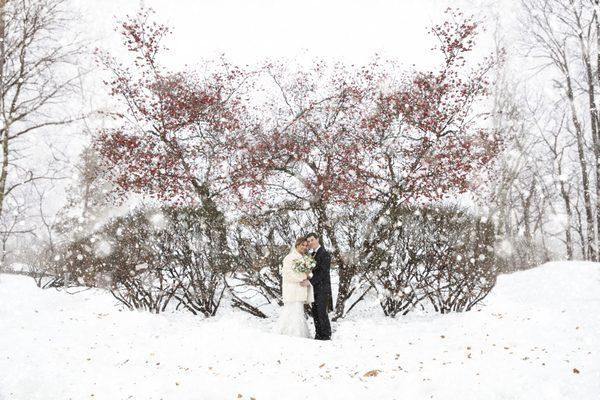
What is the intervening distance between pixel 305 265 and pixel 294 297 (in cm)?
62

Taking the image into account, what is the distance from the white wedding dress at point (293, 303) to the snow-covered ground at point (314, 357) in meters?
0.69

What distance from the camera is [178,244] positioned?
9258 millimetres

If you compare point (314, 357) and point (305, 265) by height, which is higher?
point (305, 265)

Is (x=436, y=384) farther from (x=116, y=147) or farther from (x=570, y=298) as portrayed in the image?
(x=116, y=147)

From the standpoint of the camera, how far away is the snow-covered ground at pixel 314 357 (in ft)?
15.9

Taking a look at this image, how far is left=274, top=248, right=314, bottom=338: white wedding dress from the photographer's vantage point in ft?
25.6

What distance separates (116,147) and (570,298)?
32.9 ft

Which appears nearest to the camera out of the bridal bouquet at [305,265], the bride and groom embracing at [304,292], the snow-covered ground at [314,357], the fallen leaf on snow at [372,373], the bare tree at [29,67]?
the snow-covered ground at [314,357]

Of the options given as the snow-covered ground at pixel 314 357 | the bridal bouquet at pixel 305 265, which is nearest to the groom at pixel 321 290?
the bridal bouquet at pixel 305 265

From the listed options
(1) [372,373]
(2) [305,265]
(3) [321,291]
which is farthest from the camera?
(3) [321,291]

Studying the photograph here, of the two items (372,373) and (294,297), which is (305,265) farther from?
(372,373)

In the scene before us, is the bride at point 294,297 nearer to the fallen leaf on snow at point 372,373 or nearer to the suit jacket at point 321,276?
the suit jacket at point 321,276

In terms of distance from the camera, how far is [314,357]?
6125 mm

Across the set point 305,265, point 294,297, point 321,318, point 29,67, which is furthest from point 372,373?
point 29,67
